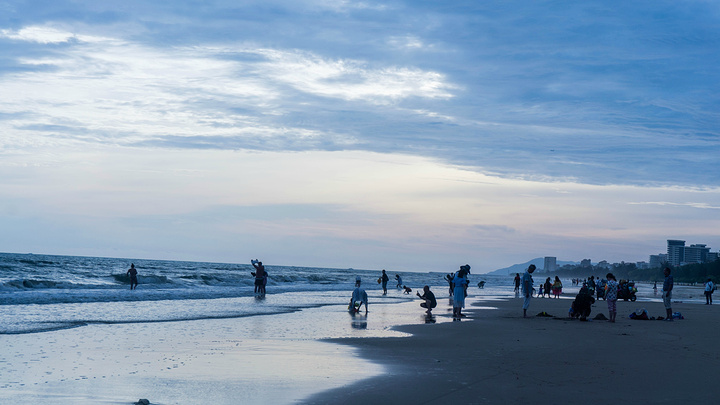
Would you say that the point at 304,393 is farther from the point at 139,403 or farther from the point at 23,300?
the point at 23,300

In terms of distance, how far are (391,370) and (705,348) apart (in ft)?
23.9

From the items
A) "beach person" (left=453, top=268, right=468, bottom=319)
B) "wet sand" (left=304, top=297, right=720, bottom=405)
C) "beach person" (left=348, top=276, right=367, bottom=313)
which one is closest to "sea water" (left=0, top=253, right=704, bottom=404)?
"wet sand" (left=304, top=297, right=720, bottom=405)

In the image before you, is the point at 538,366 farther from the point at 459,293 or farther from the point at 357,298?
the point at 357,298

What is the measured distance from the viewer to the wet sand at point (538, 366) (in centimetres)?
808

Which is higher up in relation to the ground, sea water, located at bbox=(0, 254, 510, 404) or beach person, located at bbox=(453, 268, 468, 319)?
beach person, located at bbox=(453, 268, 468, 319)

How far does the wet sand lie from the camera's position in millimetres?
8078

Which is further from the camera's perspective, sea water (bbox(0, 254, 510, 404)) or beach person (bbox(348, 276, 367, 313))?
beach person (bbox(348, 276, 367, 313))

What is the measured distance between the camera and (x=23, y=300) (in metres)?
25.1

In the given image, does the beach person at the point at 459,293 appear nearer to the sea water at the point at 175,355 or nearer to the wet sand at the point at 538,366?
the sea water at the point at 175,355

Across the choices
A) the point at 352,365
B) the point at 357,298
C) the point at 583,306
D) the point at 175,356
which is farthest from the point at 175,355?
the point at 583,306

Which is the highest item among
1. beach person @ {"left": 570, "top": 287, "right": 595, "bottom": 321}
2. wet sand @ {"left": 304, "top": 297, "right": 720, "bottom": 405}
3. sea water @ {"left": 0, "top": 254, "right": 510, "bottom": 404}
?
beach person @ {"left": 570, "top": 287, "right": 595, "bottom": 321}

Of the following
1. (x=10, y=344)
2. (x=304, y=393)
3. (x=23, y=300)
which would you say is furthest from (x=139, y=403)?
(x=23, y=300)

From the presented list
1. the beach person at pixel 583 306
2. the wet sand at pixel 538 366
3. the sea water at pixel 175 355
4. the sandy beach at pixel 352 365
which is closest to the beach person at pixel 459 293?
the sea water at pixel 175 355

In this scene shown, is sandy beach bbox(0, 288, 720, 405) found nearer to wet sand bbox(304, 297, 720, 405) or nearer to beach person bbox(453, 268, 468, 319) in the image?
wet sand bbox(304, 297, 720, 405)
